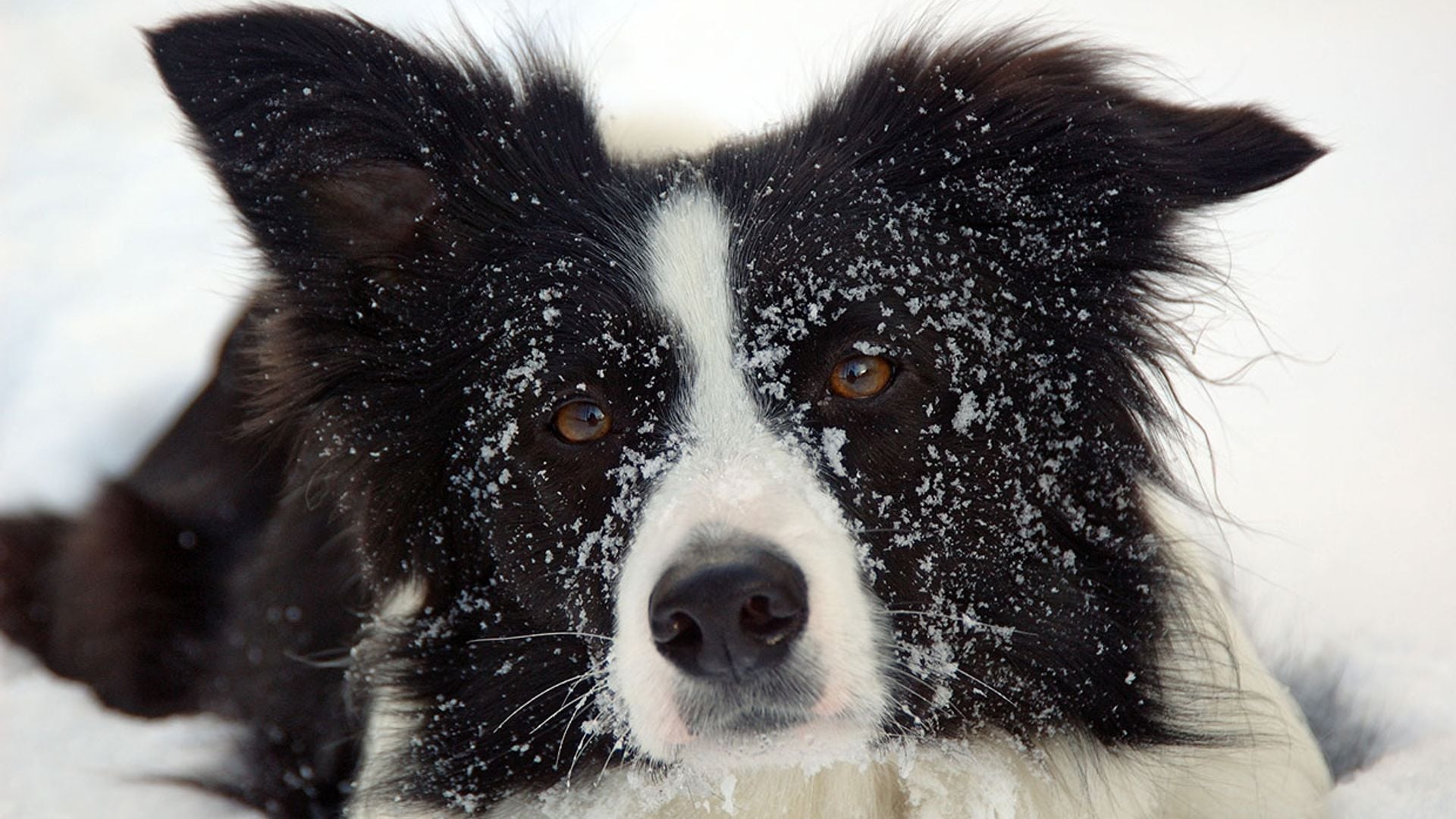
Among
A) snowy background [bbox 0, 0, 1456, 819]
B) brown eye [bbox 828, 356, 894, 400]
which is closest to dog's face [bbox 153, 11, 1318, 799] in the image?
brown eye [bbox 828, 356, 894, 400]

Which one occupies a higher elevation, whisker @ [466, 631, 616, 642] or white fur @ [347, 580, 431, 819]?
whisker @ [466, 631, 616, 642]

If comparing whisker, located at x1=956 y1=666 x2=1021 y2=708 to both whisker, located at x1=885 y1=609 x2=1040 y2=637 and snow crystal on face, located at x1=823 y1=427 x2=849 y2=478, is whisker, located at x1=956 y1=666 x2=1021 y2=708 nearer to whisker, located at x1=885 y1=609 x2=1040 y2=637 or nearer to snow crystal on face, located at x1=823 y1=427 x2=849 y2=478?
whisker, located at x1=885 y1=609 x2=1040 y2=637

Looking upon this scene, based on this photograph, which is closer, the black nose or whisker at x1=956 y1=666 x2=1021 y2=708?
the black nose

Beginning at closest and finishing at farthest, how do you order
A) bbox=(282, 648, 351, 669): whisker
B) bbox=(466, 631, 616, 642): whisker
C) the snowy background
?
bbox=(466, 631, 616, 642): whisker, the snowy background, bbox=(282, 648, 351, 669): whisker

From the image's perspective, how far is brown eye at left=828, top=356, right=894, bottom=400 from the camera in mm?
2406

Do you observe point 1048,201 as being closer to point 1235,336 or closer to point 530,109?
point 530,109

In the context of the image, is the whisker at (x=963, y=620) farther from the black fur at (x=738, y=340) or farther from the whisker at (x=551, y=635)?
the whisker at (x=551, y=635)

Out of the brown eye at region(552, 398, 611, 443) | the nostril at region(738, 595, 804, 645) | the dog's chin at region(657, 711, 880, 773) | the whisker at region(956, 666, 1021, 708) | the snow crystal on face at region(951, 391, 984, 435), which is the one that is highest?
the snow crystal on face at region(951, 391, 984, 435)

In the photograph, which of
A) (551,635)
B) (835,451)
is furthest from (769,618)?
(551,635)

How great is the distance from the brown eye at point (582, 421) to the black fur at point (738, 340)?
28 mm

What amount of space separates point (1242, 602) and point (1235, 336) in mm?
1573

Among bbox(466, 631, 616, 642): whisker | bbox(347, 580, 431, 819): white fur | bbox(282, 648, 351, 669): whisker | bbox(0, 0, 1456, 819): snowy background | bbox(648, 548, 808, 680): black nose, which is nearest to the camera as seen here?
bbox(648, 548, 808, 680): black nose

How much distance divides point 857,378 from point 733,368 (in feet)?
0.83

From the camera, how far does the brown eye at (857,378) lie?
7.89ft
